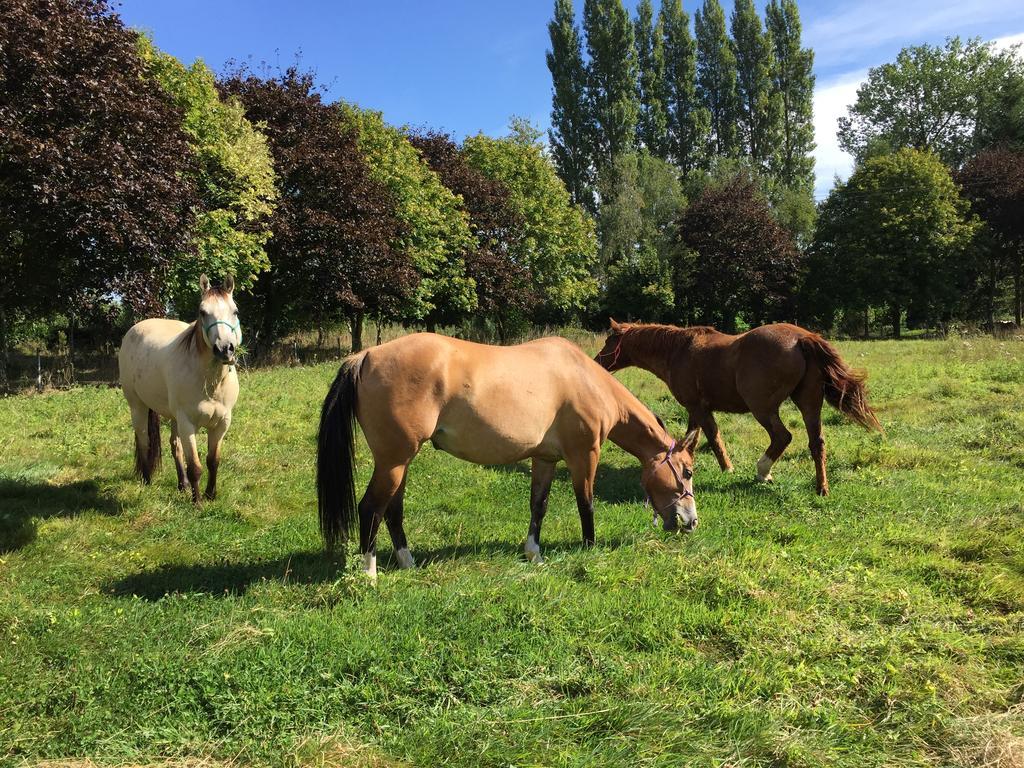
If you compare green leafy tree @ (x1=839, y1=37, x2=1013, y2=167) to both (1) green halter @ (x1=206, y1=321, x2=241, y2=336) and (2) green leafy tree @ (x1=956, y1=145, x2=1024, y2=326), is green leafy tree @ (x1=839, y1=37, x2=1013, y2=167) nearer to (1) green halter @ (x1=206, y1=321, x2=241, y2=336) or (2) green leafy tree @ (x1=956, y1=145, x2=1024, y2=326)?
(2) green leafy tree @ (x1=956, y1=145, x2=1024, y2=326)

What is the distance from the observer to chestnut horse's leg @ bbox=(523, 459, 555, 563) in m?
5.27

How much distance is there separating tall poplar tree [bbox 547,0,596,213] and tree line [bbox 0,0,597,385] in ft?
25.0

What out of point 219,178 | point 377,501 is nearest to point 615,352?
point 377,501

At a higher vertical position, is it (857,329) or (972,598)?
(857,329)

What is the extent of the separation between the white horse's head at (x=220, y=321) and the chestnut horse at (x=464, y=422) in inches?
61.2

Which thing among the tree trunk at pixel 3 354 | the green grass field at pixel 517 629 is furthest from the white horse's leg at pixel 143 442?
the tree trunk at pixel 3 354

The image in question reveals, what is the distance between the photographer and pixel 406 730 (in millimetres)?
2906

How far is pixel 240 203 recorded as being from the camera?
714 inches

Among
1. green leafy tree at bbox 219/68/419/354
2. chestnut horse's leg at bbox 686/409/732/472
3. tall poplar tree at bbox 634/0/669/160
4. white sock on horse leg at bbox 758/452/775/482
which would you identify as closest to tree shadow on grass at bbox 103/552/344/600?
white sock on horse leg at bbox 758/452/775/482

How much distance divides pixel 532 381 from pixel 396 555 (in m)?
1.91

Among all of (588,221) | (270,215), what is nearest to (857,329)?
(588,221)

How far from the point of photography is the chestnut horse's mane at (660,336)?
905 cm

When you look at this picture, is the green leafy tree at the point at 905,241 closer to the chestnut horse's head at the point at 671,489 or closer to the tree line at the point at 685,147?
the tree line at the point at 685,147

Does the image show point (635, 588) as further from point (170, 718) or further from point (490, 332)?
point (490, 332)
